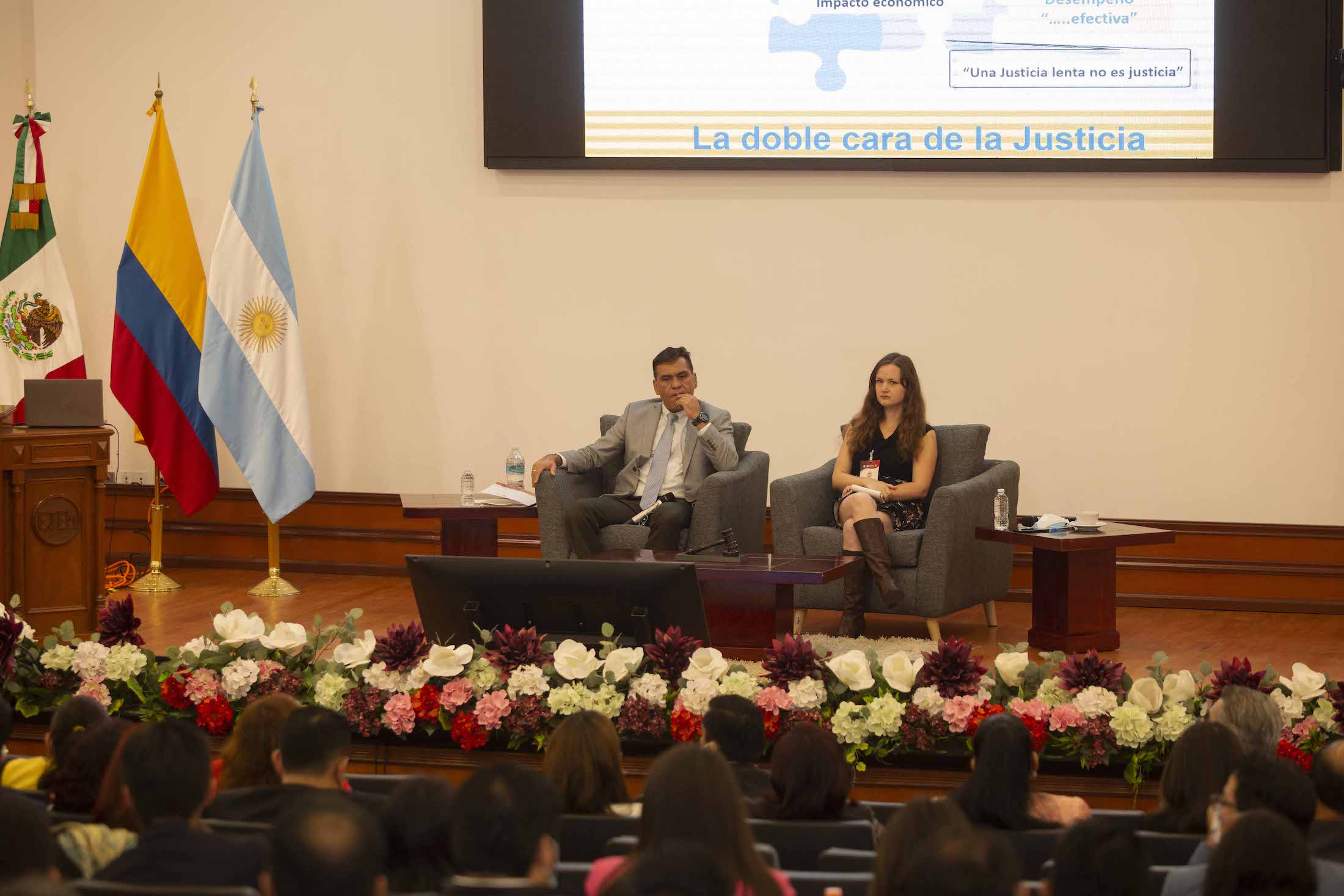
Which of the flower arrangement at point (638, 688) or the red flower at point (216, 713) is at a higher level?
the flower arrangement at point (638, 688)

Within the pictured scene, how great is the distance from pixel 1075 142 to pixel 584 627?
3.96 meters

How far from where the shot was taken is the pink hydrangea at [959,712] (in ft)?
10.6

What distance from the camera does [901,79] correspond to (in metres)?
6.57

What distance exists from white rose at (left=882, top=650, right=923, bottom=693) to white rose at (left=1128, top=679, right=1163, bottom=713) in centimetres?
50

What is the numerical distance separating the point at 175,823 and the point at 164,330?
17.0ft

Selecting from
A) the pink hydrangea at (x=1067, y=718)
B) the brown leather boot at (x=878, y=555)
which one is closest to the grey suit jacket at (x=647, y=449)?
the brown leather boot at (x=878, y=555)

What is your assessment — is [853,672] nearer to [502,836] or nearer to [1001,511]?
[502,836]

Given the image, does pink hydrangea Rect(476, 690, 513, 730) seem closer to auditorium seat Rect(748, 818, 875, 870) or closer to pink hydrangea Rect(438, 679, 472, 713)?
pink hydrangea Rect(438, 679, 472, 713)

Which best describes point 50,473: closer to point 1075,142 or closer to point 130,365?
point 130,365

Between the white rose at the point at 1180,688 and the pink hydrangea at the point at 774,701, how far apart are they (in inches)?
35.0

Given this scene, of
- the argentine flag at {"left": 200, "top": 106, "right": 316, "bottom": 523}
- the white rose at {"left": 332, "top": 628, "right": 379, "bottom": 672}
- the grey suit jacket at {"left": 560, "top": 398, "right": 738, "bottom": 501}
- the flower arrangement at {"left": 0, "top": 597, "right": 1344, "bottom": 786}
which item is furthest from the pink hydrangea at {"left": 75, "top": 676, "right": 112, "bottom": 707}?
the argentine flag at {"left": 200, "top": 106, "right": 316, "bottom": 523}

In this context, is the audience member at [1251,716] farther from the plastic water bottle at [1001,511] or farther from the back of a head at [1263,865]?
the plastic water bottle at [1001,511]

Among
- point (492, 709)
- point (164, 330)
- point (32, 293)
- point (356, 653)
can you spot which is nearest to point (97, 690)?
point (356, 653)

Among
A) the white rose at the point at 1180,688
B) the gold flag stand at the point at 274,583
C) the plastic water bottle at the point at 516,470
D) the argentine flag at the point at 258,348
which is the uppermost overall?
the argentine flag at the point at 258,348
